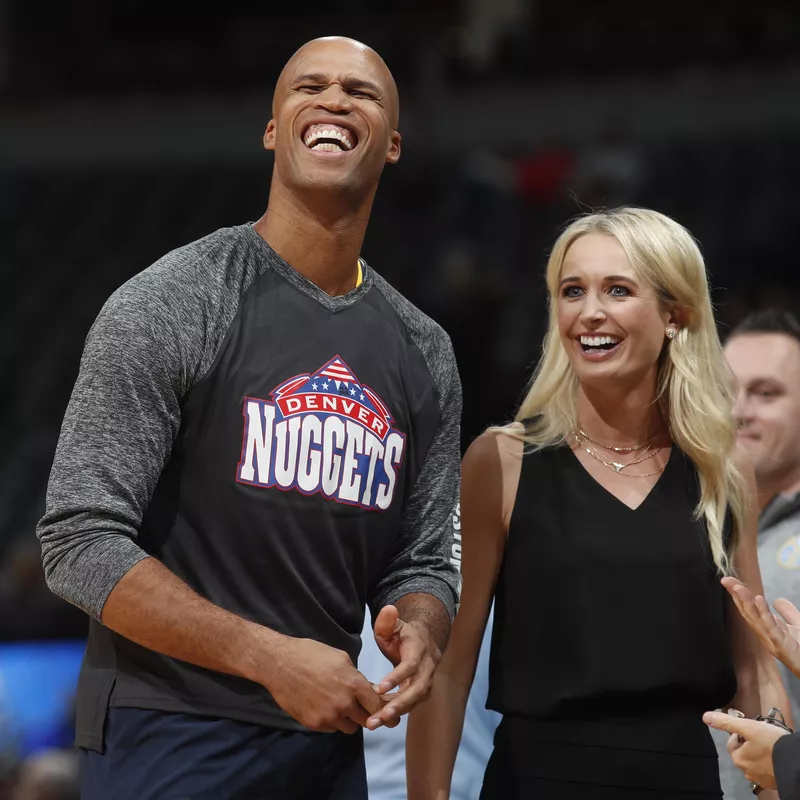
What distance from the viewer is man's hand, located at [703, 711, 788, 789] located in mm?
1949

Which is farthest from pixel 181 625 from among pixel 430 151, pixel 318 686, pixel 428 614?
pixel 430 151

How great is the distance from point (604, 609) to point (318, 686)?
745 millimetres

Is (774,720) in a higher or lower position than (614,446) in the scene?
lower

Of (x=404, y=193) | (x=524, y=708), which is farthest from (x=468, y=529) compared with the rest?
(x=404, y=193)

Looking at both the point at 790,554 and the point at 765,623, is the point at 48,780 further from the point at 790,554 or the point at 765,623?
the point at 765,623

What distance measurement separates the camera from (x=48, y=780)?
415 centimetres

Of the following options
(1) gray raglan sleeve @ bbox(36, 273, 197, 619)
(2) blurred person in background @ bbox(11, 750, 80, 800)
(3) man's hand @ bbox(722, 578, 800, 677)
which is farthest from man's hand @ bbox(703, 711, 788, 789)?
(2) blurred person in background @ bbox(11, 750, 80, 800)

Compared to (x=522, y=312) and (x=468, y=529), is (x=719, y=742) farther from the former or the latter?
(x=522, y=312)

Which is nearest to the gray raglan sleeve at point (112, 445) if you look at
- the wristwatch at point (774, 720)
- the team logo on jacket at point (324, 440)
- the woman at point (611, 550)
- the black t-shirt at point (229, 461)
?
the black t-shirt at point (229, 461)

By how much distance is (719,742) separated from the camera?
268 centimetres

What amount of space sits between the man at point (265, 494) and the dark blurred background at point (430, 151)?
13.6ft

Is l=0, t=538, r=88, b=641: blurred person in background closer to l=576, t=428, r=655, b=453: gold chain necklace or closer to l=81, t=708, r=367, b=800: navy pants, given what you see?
l=576, t=428, r=655, b=453: gold chain necklace

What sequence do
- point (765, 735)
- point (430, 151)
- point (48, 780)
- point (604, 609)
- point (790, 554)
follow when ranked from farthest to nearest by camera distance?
point (430, 151)
point (48, 780)
point (790, 554)
point (604, 609)
point (765, 735)

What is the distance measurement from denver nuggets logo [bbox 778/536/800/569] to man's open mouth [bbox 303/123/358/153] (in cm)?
160
